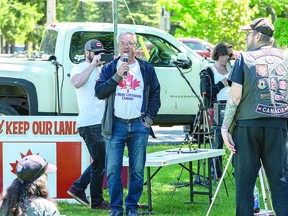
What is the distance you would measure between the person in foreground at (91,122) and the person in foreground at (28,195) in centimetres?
358

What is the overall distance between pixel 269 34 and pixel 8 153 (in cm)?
342

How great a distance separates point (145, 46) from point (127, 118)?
17.0ft

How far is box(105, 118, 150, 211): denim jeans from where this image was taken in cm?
794

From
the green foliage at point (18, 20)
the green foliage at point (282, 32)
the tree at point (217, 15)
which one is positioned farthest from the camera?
the green foliage at point (18, 20)

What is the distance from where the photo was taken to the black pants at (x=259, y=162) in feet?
22.2

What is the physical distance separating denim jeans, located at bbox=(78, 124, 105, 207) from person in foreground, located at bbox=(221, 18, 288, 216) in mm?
2101

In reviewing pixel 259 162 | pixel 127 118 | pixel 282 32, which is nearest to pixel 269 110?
pixel 259 162

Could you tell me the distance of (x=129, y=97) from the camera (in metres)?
7.95

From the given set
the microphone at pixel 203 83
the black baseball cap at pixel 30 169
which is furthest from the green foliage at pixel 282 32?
the black baseball cap at pixel 30 169

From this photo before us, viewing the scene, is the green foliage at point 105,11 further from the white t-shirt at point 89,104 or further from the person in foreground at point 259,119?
the person in foreground at point 259,119

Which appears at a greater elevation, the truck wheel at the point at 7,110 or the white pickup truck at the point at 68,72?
the white pickup truck at the point at 68,72

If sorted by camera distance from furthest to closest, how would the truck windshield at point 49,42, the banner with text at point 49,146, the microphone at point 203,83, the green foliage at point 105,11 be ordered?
the green foliage at point 105,11 → the truck windshield at point 49,42 → the microphone at point 203,83 → the banner with text at point 49,146

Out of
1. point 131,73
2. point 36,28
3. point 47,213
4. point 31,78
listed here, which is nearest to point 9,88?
point 31,78

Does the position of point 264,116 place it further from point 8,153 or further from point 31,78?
point 31,78
